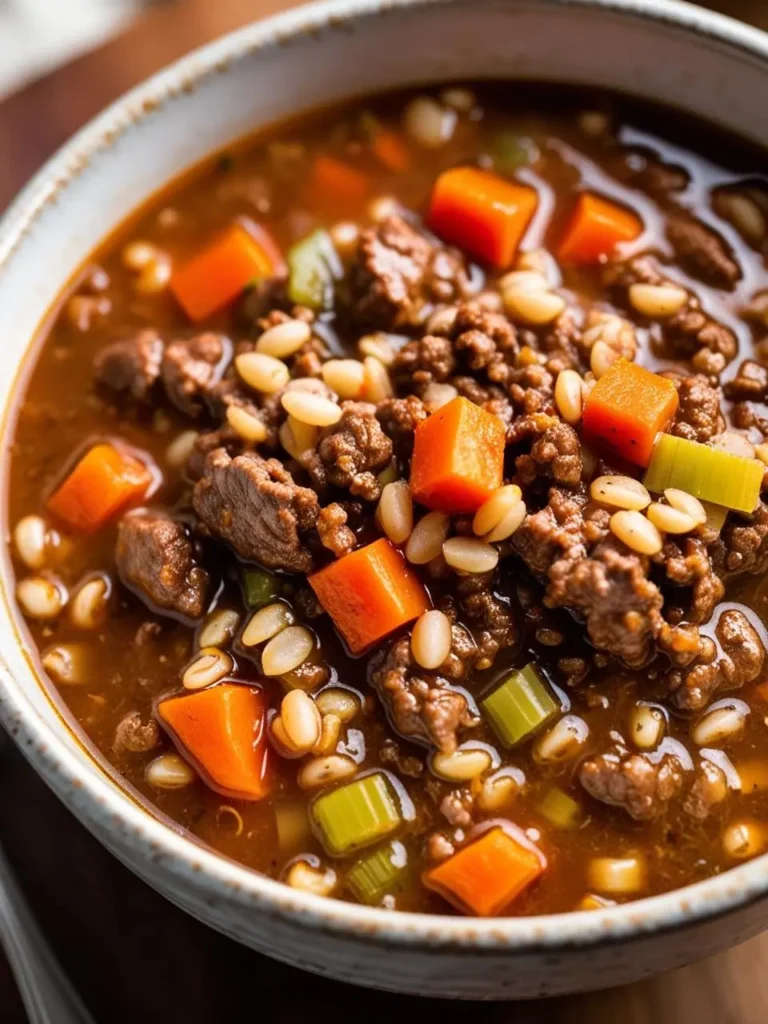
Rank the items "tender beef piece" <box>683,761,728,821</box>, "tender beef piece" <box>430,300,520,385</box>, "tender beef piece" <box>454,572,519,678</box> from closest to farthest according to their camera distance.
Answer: "tender beef piece" <box>683,761,728,821</box>, "tender beef piece" <box>454,572,519,678</box>, "tender beef piece" <box>430,300,520,385</box>

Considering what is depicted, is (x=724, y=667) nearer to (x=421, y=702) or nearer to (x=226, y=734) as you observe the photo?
(x=421, y=702)

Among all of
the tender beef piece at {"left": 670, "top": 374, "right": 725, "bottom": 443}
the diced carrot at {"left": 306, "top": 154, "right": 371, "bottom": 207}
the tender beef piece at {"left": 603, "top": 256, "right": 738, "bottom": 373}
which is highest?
the diced carrot at {"left": 306, "top": 154, "right": 371, "bottom": 207}

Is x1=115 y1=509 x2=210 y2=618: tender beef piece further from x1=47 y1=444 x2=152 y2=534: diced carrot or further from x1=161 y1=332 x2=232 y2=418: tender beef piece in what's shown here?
x1=161 y1=332 x2=232 y2=418: tender beef piece

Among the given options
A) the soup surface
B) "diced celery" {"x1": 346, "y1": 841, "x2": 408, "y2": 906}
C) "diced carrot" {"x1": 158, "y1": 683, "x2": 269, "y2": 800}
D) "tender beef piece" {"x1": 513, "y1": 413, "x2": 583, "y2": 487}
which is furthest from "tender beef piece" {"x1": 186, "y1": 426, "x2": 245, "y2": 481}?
"diced celery" {"x1": 346, "y1": 841, "x2": 408, "y2": 906}

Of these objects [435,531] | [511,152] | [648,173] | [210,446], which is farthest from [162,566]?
[648,173]

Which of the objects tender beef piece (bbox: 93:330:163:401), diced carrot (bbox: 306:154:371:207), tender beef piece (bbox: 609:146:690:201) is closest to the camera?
tender beef piece (bbox: 93:330:163:401)

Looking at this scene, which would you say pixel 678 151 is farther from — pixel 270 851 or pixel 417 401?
pixel 270 851

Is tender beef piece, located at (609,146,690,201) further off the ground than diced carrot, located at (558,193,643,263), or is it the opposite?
tender beef piece, located at (609,146,690,201)

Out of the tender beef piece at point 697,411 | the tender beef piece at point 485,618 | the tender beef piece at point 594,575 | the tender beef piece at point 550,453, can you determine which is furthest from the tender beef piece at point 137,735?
the tender beef piece at point 697,411
